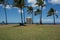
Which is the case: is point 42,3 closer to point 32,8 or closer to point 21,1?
point 32,8

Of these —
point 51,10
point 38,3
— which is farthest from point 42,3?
point 51,10

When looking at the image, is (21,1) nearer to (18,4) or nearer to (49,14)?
(18,4)

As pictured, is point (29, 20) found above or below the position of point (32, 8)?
below

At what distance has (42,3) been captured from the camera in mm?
74125

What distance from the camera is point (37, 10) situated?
258 ft

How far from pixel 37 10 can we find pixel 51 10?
744 cm

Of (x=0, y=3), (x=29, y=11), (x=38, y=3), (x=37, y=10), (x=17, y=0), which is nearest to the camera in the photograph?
(x=17, y=0)

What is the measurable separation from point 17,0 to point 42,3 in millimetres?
17129

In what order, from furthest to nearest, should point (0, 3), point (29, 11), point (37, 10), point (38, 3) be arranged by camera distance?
point (29, 11) < point (37, 10) < point (38, 3) < point (0, 3)

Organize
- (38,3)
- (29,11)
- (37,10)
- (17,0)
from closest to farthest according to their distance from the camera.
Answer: (17,0)
(38,3)
(37,10)
(29,11)

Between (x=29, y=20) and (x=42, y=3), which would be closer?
(x=42, y=3)

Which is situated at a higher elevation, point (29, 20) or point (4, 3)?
point (4, 3)

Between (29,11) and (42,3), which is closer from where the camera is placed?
(42,3)

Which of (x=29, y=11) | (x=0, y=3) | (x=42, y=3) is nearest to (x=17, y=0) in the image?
(x=0, y=3)
